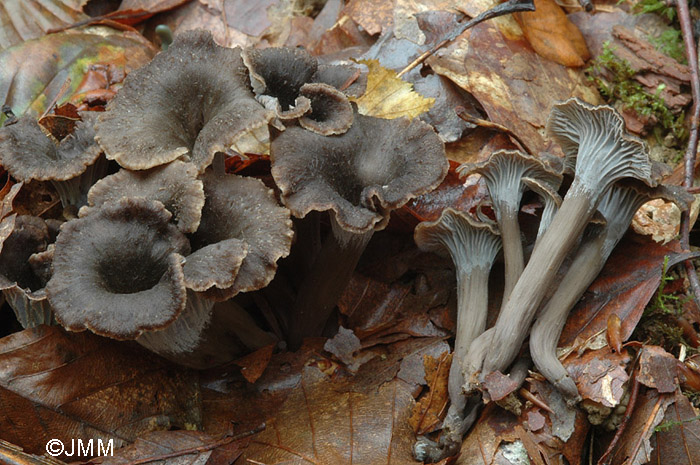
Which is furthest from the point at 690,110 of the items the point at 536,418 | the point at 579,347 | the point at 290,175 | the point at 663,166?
the point at 290,175

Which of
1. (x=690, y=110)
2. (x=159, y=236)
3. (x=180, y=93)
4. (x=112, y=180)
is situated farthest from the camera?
(x=690, y=110)

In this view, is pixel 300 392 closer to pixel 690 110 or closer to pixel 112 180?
pixel 112 180

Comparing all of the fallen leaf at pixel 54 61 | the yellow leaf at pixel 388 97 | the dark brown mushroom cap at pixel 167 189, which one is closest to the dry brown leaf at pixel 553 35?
the yellow leaf at pixel 388 97

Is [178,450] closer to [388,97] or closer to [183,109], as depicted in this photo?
[183,109]

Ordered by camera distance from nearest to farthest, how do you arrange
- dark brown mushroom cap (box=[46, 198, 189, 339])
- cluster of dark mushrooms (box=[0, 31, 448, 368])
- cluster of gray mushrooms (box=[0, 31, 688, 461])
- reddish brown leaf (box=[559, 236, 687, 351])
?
dark brown mushroom cap (box=[46, 198, 189, 339]) → cluster of dark mushrooms (box=[0, 31, 448, 368]) → cluster of gray mushrooms (box=[0, 31, 688, 461]) → reddish brown leaf (box=[559, 236, 687, 351])

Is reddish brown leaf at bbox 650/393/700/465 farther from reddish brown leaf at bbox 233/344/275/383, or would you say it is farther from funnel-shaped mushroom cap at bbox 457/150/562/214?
reddish brown leaf at bbox 233/344/275/383

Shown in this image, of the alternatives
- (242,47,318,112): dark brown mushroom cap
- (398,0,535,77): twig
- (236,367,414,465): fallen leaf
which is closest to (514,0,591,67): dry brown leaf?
(398,0,535,77): twig
